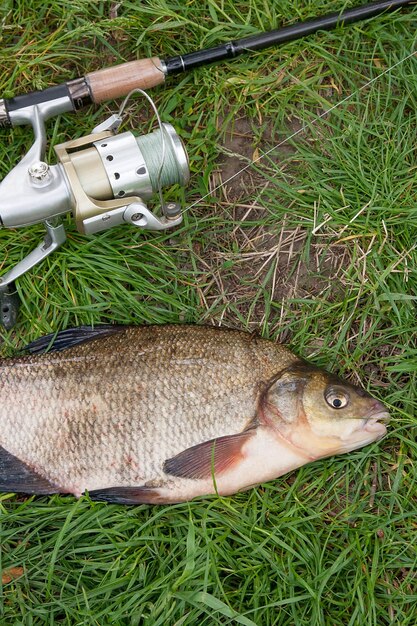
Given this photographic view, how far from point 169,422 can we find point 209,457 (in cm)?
24

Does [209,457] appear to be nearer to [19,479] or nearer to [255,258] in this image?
[19,479]

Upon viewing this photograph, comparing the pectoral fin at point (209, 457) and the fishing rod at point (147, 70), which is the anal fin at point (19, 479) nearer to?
the pectoral fin at point (209, 457)

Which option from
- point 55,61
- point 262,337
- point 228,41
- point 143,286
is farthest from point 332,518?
point 55,61

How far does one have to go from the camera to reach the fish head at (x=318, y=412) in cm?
314

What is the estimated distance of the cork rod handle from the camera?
134 inches

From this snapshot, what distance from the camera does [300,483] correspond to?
3398 millimetres

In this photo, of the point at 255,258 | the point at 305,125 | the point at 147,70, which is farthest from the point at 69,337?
the point at 305,125

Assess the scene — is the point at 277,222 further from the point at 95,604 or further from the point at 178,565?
the point at 95,604

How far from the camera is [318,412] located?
314 cm

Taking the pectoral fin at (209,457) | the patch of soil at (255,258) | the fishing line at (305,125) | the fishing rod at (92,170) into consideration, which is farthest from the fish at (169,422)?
the fishing line at (305,125)

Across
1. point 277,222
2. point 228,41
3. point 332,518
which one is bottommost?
point 332,518

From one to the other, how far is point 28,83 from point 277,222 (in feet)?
5.03

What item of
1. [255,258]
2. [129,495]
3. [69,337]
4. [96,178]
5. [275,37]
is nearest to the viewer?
[96,178]

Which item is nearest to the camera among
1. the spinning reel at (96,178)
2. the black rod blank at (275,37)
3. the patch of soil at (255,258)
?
the spinning reel at (96,178)
